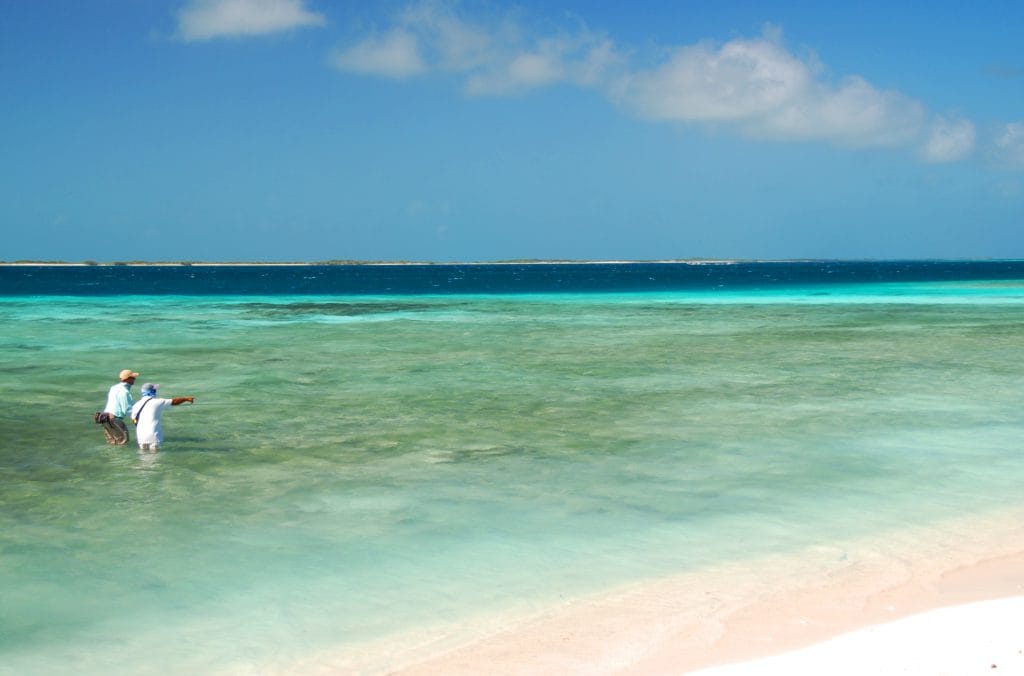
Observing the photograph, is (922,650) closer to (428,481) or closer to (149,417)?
(428,481)

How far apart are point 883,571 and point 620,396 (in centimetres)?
1062

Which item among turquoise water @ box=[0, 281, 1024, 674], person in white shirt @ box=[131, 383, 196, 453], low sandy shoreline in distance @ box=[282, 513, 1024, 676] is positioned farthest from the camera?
person in white shirt @ box=[131, 383, 196, 453]

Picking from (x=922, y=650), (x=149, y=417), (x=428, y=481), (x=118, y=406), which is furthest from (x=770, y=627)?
(x=118, y=406)

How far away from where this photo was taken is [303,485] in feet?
37.5

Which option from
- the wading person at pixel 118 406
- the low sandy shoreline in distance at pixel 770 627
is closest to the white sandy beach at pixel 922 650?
the low sandy shoreline in distance at pixel 770 627

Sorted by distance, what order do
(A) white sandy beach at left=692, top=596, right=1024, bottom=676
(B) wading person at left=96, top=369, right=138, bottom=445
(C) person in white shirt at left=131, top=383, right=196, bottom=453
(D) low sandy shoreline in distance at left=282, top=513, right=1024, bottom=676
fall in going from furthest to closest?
(B) wading person at left=96, top=369, right=138, bottom=445 → (C) person in white shirt at left=131, top=383, right=196, bottom=453 → (D) low sandy shoreline in distance at left=282, top=513, right=1024, bottom=676 → (A) white sandy beach at left=692, top=596, right=1024, bottom=676

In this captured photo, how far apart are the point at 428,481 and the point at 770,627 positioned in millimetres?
5478

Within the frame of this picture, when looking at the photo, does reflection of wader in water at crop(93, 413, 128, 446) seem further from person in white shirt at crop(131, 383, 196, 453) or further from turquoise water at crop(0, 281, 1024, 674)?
person in white shirt at crop(131, 383, 196, 453)

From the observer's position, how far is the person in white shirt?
12712 mm

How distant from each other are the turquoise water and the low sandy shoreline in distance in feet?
1.28

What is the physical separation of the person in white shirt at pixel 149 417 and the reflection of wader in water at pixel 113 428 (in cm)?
37

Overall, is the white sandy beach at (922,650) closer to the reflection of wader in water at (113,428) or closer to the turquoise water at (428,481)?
the turquoise water at (428,481)

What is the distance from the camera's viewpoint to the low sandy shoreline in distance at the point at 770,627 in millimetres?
5965

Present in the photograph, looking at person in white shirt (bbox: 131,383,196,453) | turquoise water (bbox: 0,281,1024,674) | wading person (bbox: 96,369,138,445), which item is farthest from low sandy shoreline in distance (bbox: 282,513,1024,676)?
wading person (bbox: 96,369,138,445)
